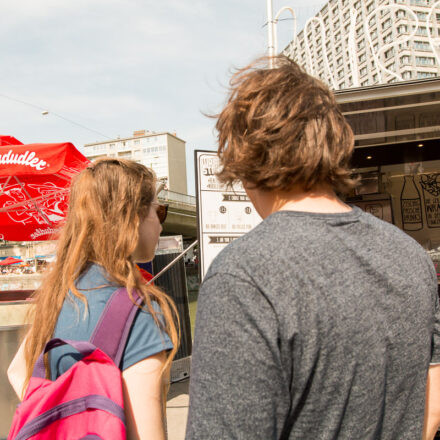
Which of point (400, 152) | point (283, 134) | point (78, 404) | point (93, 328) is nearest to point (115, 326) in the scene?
point (93, 328)

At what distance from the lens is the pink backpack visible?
3.55 feet

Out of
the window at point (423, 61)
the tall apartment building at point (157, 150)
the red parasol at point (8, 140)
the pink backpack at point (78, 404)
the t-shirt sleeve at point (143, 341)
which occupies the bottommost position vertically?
the pink backpack at point (78, 404)

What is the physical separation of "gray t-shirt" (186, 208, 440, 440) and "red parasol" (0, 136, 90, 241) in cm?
431

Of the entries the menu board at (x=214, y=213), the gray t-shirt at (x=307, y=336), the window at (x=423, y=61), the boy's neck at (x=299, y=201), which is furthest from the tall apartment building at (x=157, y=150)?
the gray t-shirt at (x=307, y=336)

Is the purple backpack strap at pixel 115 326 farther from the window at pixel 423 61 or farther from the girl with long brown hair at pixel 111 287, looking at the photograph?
the window at pixel 423 61

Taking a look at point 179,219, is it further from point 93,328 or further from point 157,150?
point 157,150

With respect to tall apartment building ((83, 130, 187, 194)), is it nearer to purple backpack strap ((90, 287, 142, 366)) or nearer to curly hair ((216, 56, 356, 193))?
purple backpack strap ((90, 287, 142, 366))

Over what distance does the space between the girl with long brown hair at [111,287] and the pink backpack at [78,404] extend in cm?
7

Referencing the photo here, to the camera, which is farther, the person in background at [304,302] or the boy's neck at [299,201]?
the boy's neck at [299,201]

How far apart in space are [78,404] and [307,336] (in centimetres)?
66

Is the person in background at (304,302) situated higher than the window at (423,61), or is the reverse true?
the window at (423,61)

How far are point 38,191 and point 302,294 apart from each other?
5.81 metres

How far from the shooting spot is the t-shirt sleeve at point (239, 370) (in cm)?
77

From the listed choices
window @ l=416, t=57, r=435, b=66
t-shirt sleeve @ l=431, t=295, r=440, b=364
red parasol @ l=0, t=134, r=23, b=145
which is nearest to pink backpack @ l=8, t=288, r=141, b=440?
t-shirt sleeve @ l=431, t=295, r=440, b=364
